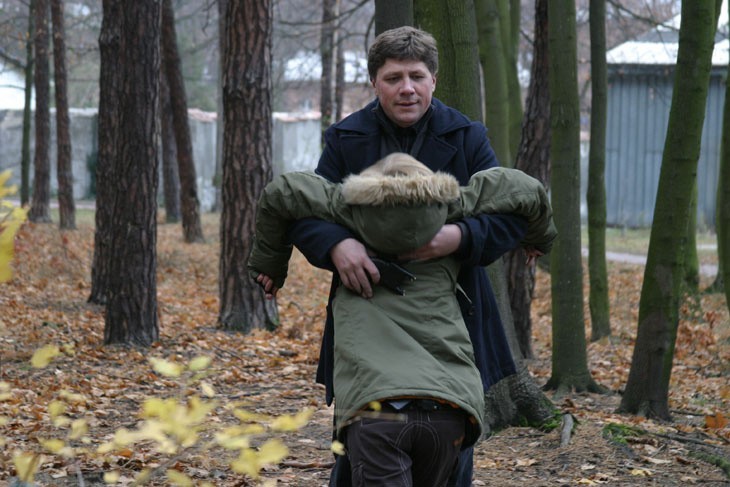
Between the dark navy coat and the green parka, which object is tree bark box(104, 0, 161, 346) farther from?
the green parka

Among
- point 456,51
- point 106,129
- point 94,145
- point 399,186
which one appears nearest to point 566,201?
point 456,51

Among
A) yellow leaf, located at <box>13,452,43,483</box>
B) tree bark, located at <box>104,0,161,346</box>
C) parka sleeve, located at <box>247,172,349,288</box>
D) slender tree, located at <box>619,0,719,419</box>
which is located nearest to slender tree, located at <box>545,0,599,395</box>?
slender tree, located at <box>619,0,719,419</box>

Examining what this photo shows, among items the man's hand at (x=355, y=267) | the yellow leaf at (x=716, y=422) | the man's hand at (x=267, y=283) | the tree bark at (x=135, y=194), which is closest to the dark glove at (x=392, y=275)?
the man's hand at (x=355, y=267)

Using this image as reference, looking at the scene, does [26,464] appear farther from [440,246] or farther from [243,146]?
[243,146]

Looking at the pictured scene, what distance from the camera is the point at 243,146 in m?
10.5

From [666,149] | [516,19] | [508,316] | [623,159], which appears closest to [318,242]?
[508,316]

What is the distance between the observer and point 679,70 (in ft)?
20.4

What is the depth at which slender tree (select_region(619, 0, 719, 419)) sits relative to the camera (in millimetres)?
6137

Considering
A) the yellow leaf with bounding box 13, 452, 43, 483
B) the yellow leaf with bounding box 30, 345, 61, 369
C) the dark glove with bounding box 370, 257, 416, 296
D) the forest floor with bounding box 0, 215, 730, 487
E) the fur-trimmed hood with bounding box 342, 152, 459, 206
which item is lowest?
the forest floor with bounding box 0, 215, 730, 487

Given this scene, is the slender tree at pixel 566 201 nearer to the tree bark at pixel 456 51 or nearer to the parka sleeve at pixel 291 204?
the tree bark at pixel 456 51

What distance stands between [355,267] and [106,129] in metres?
8.50

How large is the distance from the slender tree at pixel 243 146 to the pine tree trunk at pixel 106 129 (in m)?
1.25

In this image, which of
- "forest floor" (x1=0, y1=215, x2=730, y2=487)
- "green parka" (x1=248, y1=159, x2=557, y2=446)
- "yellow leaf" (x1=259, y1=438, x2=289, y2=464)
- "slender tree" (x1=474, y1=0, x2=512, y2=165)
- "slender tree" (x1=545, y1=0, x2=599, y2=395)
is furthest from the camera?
"slender tree" (x1=474, y1=0, x2=512, y2=165)

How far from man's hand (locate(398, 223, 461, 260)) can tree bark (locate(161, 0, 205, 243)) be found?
16.0 metres
